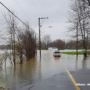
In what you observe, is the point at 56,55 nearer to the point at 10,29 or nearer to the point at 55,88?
the point at 10,29

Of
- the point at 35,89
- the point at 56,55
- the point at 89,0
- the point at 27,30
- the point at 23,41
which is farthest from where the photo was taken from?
the point at 56,55

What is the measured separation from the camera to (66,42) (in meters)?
132

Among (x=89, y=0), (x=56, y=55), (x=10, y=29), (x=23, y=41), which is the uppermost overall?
(x=89, y=0)

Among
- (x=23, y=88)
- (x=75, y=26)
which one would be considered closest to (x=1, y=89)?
(x=23, y=88)

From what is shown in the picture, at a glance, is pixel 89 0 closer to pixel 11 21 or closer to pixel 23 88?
pixel 11 21

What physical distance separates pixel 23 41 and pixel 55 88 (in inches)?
583

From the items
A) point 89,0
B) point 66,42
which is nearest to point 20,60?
point 89,0

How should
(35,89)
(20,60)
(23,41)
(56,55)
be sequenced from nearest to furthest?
1. (35,89)
2. (20,60)
3. (23,41)
4. (56,55)

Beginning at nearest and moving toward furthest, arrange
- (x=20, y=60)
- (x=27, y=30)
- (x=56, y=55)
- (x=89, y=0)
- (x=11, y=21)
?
1. (x=89, y=0)
2. (x=11, y=21)
3. (x=20, y=60)
4. (x=27, y=30)
5. (x=56, y=55)

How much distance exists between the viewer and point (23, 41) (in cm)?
2092

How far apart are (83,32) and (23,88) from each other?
23.1 m

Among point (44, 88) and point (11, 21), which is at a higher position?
point (11, 21)

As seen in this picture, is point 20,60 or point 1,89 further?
point 20,60

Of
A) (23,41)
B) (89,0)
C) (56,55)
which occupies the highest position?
(89,0)
